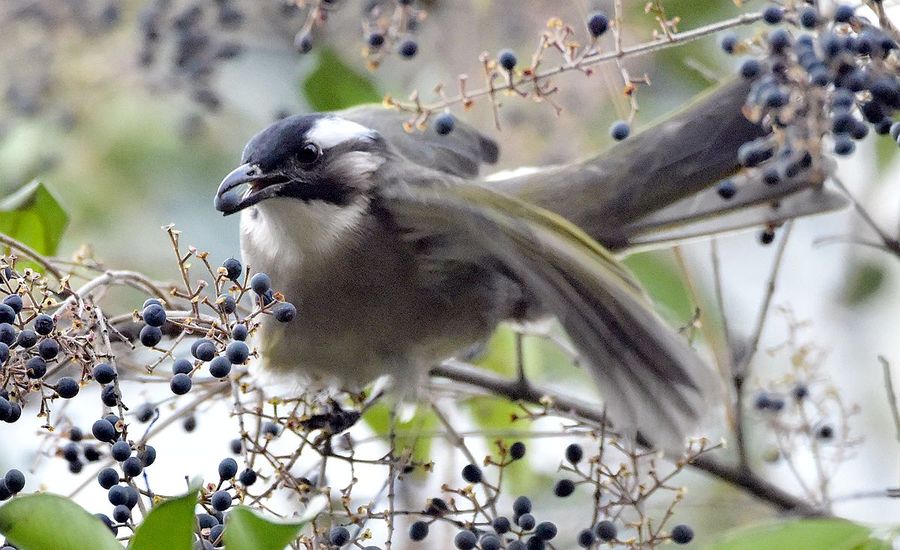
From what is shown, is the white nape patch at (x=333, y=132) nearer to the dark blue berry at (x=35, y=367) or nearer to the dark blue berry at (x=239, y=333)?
the dark blue berry at (x=239, y=333)

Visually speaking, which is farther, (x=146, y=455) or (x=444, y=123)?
(x=444, y=123)

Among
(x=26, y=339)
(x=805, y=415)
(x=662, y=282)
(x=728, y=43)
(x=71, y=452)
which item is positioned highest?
(x=662, y=282)

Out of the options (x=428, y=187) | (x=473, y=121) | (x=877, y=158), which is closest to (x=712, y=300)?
(x=877, y=158)

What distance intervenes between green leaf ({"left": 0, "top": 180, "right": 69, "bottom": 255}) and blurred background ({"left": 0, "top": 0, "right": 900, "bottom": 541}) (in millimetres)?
938

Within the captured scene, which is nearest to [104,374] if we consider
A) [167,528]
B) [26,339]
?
[26,339]

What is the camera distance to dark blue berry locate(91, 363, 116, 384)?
66.1 inches

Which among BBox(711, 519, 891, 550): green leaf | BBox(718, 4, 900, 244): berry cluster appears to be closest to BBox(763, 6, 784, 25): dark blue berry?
BBox(718, 4, 900, 244): berry cluster

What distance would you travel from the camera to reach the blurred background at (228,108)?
3484mm

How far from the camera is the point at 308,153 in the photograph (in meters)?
2.69

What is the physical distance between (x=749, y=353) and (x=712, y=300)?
5.62 ft

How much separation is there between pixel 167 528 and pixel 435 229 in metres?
1.49

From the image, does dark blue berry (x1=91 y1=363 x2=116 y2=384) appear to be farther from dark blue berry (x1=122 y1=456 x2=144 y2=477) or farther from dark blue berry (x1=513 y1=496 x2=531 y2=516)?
dark blue berry (x1=513 y1=496 x2=531 y2=516)

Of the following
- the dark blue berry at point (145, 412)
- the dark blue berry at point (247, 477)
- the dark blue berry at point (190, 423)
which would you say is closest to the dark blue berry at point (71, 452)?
the dark blue berry at point (145, 412)

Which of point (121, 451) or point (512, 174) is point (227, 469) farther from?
point (512, 174)
